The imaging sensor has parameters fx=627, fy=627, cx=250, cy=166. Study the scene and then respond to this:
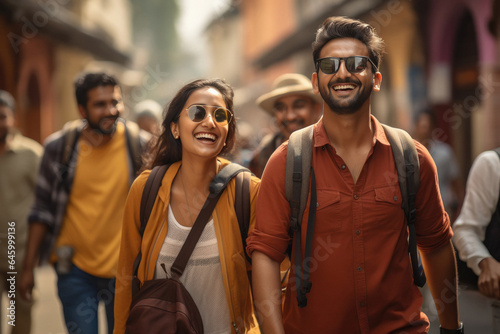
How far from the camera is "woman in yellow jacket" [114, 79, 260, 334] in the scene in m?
2.94

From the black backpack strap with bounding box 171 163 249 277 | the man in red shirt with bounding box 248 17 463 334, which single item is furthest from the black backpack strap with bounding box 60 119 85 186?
the man in red shirt with bounding box 248 17 463 334

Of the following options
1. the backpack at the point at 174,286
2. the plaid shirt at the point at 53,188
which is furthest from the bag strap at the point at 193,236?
the plaid shirt at the point at 53,188

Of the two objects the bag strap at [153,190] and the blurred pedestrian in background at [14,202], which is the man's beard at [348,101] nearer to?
the bag strap at [153,190]

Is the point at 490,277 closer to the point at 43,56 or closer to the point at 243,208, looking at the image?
the point at 243,208

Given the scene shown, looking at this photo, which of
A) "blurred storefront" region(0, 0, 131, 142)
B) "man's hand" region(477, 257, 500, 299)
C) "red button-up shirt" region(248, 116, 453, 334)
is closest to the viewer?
"red button-up shirt" region(248, 116, 453, 334)

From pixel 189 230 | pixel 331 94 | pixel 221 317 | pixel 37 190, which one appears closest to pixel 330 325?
pixel 221 317

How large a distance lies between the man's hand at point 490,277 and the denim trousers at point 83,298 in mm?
2333

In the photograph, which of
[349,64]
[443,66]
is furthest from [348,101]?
[443,66]

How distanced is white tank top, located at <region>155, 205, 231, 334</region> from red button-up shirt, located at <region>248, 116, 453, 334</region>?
0.88 ft

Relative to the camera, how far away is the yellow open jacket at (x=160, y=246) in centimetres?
295

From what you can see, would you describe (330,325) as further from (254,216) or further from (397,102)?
(397,102)

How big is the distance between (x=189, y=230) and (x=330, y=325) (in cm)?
81

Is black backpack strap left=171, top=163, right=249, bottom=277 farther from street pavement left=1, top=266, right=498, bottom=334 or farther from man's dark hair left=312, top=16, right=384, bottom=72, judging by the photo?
street pavement left=1, top=266, right=498, bottom=334

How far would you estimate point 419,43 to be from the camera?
38.1 ft
